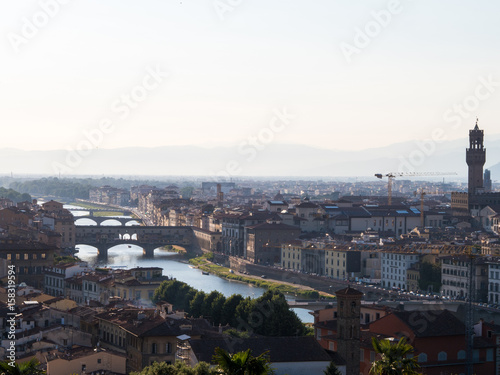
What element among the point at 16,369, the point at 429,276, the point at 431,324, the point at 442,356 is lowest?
the point at 429,276

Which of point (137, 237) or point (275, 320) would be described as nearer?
point (275, 320)

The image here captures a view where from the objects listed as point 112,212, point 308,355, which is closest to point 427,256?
point 308,355

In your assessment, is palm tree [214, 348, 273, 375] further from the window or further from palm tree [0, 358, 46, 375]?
the window

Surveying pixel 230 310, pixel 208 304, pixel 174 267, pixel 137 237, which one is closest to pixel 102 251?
pixel 137 237

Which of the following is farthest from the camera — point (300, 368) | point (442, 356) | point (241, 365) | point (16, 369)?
point (442, 356)

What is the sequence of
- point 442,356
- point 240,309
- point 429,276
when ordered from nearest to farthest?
point 442,356
point 240,309
point 429,276

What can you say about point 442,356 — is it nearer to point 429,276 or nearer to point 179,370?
point 179,370

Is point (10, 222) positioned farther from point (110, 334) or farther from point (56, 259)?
point (110, 334)

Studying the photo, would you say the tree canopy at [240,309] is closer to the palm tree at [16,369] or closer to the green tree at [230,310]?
the green tree at [230,310]
